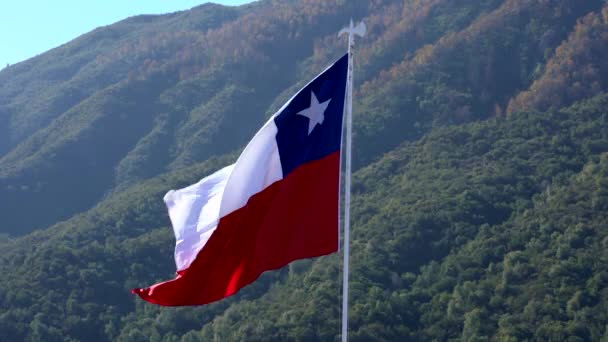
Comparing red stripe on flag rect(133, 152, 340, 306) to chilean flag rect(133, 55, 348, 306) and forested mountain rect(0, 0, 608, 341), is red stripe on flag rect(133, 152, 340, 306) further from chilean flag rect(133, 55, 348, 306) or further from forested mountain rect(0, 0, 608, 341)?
forested mountain rect(0, 0, 608, 341)

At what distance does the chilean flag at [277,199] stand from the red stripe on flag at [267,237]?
0.04 ft

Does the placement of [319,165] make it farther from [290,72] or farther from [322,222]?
[290,72]

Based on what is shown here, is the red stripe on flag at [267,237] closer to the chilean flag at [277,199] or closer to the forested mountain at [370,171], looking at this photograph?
the chilean flag at [277,199]

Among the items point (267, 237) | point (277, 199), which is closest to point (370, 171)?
point (277, 199)

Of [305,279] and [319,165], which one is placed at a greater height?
[319,165]

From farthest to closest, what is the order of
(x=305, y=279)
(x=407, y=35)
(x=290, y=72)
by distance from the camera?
(x=290, y=72) → (x=407, y=35) → (x=305, y=279)

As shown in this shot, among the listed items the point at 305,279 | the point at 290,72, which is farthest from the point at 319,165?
the point at 290,72

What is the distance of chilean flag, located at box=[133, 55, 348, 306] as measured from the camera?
39.4 feet

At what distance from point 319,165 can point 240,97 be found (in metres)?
66.7

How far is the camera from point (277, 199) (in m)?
12.3

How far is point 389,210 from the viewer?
4522 cm

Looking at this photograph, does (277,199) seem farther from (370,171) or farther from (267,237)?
(370,171)

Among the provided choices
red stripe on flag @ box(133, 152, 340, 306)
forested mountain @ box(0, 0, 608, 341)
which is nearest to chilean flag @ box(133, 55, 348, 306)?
red stripe on flag @ box(133, 152, 340, 306)

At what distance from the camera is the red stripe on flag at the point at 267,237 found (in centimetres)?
1187
